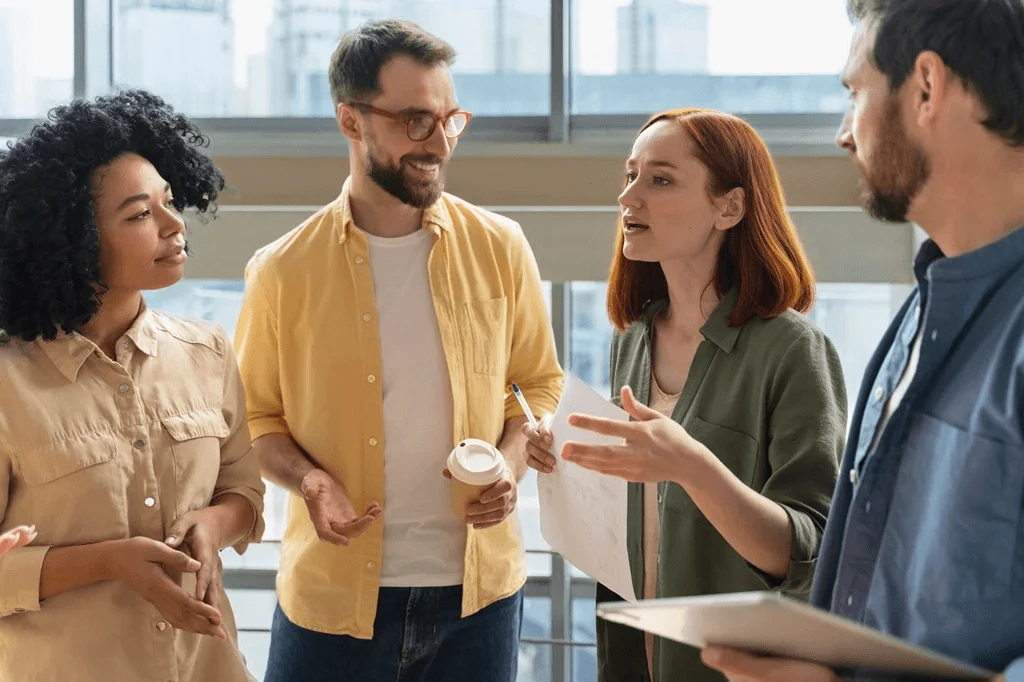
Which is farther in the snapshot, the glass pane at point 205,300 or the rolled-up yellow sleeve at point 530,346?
the glass pane at point 205,300

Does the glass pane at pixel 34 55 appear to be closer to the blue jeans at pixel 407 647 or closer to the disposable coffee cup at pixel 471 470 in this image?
the blue jeans at pixel 407 647

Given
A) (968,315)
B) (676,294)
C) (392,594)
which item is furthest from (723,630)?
(392,594)

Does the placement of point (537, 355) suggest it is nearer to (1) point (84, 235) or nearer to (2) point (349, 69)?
(2) point (349, 69)

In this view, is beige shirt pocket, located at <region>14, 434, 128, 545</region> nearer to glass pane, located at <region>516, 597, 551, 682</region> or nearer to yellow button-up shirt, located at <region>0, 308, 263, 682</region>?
yellow button-up shirt, located at <region>0, 308, 263, 682</region>

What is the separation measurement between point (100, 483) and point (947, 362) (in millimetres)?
1279

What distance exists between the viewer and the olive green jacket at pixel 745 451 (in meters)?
1.57

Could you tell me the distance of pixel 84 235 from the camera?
1702 mm

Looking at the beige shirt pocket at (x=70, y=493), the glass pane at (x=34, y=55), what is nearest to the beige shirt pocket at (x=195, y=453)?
the beige shirt pocket at (x=70, y=493)

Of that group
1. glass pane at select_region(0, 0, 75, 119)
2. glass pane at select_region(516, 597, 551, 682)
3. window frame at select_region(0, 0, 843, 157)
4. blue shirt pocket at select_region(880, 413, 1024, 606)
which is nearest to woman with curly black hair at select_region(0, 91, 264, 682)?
blue shirt pocket at select_region(880, 413, 1024, 606)

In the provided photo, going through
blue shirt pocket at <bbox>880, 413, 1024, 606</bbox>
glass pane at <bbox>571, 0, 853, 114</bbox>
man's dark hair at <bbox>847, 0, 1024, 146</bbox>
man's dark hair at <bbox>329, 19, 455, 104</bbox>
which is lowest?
blue shirt pocket at <bbox>880, 413, 1024, 606</bbox>

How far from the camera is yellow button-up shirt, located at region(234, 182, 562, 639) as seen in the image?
215 centimetres

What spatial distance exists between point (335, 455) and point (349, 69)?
2.99ft

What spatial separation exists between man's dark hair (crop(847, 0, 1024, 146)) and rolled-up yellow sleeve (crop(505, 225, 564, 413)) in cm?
130

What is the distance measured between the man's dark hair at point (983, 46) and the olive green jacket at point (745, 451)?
61 centimetres
